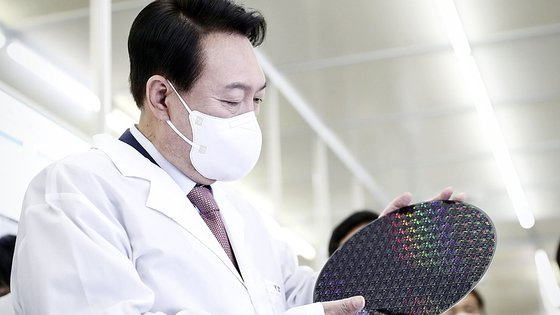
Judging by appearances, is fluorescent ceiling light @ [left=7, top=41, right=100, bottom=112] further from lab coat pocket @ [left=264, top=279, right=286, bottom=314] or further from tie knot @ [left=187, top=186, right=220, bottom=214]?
lab coat pocket @ [left=264, top=279, right=286, bottom=314]

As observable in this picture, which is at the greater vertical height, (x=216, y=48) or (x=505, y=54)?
(x=505, y=54)

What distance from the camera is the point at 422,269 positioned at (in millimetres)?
1429

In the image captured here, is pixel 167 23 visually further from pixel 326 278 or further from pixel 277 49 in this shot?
pixel 277 49

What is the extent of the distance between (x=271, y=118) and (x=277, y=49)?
619 millimetres

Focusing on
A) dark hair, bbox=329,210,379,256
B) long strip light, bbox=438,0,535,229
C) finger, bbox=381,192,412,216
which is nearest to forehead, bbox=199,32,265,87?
finger, bbox=381,192,412,216

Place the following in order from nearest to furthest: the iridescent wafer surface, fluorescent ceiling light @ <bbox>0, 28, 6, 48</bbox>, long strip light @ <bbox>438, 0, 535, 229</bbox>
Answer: the iridescent wafer surface → fluorescent ceiling light @ <bbox>0, 28, 6, 48</bbox> → long strip light @ <bbox>438, 0, 535, 229</bbox>

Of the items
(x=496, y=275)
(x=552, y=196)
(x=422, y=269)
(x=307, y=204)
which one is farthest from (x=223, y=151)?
(x=496, y=275)

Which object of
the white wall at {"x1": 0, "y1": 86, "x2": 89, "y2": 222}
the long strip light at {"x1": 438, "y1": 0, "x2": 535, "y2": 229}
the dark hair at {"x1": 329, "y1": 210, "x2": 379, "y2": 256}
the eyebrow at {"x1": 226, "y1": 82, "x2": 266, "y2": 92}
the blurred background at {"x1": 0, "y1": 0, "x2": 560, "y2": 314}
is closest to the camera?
the eyebrow at {"x1": 226, "y1": 82, "x2": 266, "y2": 92}

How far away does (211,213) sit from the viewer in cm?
155

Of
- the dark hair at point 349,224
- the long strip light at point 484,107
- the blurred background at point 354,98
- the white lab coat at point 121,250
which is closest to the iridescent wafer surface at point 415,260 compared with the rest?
the white lab coat at point 121,250

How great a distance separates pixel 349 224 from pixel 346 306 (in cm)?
154

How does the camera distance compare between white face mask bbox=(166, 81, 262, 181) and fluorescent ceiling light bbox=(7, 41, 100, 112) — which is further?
fluorescent ceiling light bbox=(7, 41, 100, 112)

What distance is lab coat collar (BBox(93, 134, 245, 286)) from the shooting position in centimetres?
141

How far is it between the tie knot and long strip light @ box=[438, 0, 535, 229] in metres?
2.33
